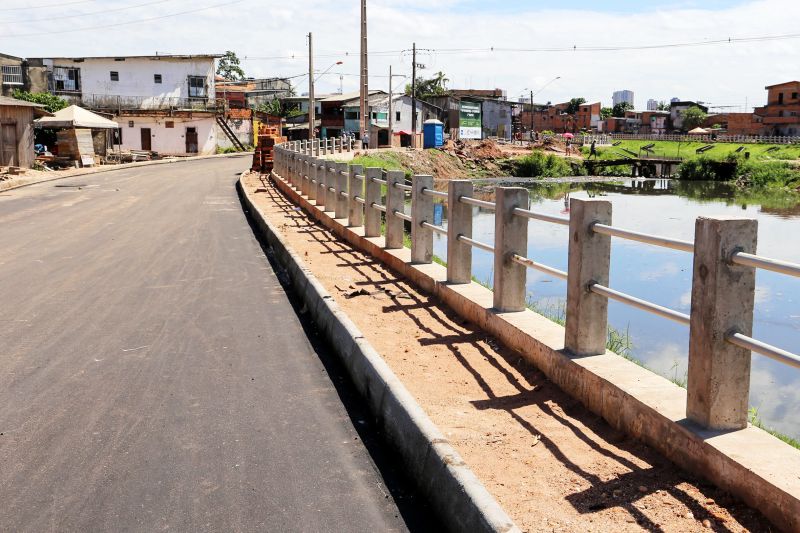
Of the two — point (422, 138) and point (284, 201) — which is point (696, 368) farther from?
point (422, 138)

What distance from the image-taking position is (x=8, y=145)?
36.9 meters

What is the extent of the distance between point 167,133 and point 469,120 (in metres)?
43.4

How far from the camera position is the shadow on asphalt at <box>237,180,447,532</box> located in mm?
4516

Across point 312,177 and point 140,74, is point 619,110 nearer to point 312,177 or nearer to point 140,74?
point 140,74

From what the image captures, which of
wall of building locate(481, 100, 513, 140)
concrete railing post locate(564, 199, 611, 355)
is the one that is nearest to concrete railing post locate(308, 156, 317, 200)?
concrete railing post locate(564, 199, 611, 355)

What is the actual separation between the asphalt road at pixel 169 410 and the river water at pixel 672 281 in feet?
9.84

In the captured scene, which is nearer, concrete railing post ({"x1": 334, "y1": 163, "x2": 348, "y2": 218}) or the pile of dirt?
concrete railing post ({"x1": 334, "y1": 163, "x2": 348, "y2": 218})

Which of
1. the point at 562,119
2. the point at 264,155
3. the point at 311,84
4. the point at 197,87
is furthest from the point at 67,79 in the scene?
the point at 562,119

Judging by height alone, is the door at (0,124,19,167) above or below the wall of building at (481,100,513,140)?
below

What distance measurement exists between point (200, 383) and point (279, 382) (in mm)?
632

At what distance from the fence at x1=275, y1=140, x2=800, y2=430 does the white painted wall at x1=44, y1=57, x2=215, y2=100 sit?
2470 inches

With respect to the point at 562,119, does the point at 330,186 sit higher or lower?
lower

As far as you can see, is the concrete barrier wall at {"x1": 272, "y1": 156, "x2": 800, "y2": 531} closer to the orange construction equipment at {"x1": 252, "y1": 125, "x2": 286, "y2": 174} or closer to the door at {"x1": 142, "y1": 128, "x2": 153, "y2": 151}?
the orange construction equipment at {"x1": 252, "y1": 125, "x2": 286, "y2": 174}

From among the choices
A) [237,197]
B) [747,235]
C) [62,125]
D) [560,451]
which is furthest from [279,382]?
[62,125]
